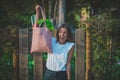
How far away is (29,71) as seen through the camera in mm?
8047

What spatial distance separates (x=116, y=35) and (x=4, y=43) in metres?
2.17

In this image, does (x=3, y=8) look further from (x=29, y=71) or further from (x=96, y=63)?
(x=96, y=63)

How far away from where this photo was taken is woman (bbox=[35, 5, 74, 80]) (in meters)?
5.78

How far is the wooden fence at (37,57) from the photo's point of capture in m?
7.53

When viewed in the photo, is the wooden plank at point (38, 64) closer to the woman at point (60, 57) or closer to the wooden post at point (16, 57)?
the wooden post at point (16, 57)

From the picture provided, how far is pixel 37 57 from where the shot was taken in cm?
753

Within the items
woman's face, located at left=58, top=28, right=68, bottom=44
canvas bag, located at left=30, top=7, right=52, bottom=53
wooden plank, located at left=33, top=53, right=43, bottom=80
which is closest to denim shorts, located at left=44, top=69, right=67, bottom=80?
canvas bag, located at left=30, top=7, right=52, bottom=53

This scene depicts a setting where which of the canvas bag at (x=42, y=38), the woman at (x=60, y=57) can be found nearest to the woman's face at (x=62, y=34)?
the woman at (x=60, y=57)

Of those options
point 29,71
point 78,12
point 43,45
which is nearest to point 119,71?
point 29,71

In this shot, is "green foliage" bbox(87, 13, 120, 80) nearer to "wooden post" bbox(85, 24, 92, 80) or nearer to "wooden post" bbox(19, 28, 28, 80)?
"wooden post" bbox(85, 24, 92, 80)

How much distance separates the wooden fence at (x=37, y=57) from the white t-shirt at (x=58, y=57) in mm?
1631

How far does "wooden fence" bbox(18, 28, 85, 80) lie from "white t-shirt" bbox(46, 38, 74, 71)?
5.35ft

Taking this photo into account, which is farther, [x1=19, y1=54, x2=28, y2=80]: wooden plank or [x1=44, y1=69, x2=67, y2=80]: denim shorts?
[x1=19, y1=54, x2=28, y2=80]: wooden plank

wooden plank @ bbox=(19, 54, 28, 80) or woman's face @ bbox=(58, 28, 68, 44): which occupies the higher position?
woman's face @ bbox=(58, 28, 68, 44)
